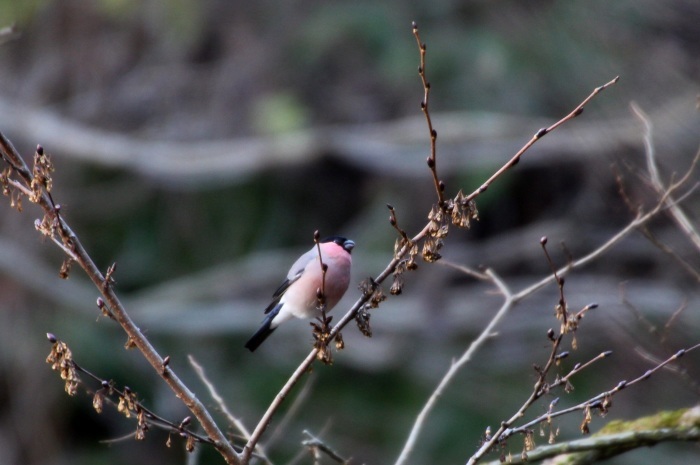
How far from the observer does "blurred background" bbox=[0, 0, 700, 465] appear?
8898mm

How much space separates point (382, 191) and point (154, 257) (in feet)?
8.41

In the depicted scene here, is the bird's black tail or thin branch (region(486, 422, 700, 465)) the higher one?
the bird's black tail

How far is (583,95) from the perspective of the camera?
6.42 meters

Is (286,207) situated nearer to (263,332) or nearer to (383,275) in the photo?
(263,332)

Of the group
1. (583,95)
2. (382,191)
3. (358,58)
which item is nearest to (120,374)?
(382,191)

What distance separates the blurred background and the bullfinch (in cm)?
477

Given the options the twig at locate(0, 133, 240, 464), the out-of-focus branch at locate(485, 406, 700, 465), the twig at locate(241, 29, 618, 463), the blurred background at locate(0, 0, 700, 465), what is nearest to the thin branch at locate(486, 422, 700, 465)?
the out-of-focus branch at locate(485, 406, 700, 465)

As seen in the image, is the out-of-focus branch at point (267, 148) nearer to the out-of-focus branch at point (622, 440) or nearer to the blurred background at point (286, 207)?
the blurred background at point (286, 207)

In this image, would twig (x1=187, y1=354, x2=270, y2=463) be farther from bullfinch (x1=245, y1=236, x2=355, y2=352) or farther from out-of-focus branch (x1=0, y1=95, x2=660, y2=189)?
out-of-focus branch (x1=0, y1=95, x2=660, y2=189)

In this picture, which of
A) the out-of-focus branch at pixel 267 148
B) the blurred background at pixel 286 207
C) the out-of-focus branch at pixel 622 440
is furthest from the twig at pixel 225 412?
the out-of-focus branch at pixel 267 148

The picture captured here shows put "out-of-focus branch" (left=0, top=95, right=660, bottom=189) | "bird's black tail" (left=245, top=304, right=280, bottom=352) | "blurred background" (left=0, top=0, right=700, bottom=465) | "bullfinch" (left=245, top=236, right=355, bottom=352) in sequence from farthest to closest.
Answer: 1. "blurred background" (left=0, top=0, right=700, bottom=465)
2. "out-of-focus branch" (left=0, top=95, right=660, bottom=189)
3. "bird's black tail" (left=245, top=304, right=280, bottom=352)
4. "bullfinch" (left=245, top=236, right=355, bottom=352)

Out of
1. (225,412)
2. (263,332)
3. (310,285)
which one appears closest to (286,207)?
(263,332)

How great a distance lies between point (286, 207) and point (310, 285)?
6865 millimetres

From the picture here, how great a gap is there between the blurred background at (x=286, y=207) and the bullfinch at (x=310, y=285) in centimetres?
477
